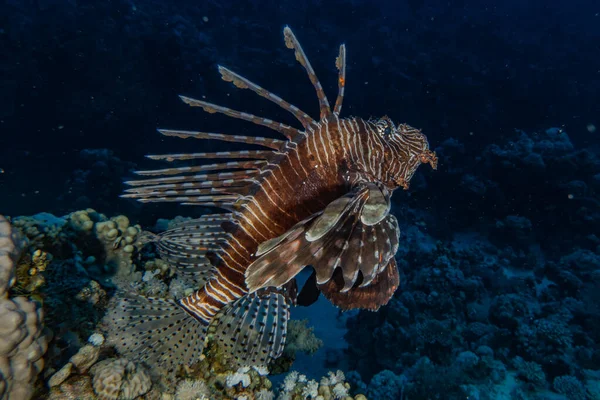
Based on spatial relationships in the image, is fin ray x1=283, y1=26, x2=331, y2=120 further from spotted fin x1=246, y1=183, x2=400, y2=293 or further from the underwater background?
the underwater background

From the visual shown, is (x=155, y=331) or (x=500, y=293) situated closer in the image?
(x=155, y=331)

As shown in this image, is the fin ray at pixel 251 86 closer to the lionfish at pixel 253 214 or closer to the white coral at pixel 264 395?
the lionfish at pixel 253 214

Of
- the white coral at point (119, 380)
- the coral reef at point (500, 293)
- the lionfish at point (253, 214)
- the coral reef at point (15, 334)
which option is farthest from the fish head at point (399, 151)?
the coral reef at point (500, 293)

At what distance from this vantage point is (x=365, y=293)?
2.64m

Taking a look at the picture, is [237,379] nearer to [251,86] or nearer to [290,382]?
[290,382]

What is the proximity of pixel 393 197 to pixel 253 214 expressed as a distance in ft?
40.3

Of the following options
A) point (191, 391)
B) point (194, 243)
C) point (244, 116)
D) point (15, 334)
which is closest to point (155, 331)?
point (191, 391)

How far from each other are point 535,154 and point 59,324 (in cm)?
1456

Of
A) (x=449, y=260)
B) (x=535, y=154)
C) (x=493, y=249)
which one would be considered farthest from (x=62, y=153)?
(x=535, y=154)

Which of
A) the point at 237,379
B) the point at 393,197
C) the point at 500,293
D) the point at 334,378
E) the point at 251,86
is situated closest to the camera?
the point at 251,86

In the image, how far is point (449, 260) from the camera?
10.4m

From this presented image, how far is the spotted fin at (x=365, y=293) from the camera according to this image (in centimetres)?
258

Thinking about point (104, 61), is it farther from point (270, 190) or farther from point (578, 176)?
point (578, 176)

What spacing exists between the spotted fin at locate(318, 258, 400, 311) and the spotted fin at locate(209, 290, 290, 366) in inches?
29.2
